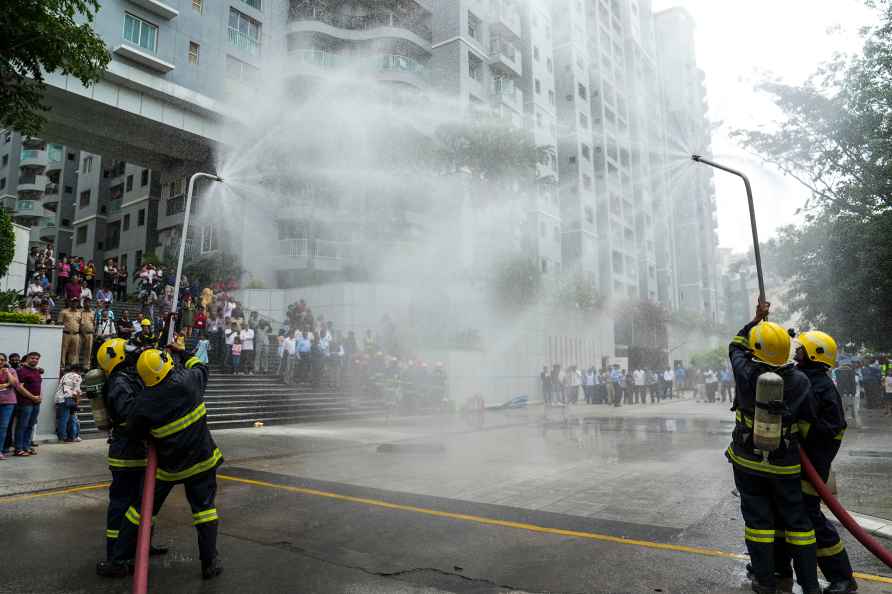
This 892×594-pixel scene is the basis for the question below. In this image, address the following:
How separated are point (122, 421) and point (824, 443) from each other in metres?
4.65

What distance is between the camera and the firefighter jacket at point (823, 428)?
3.59 metres

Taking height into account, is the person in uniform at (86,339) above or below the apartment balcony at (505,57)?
below

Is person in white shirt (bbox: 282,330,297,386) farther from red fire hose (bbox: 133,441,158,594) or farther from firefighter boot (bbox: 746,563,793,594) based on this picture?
firefighter boot (bbox: 746,563,793,594)

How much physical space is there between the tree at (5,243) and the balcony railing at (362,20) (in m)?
20.6

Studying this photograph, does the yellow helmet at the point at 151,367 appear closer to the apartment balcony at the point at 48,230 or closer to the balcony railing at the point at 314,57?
the balcony railing at the point at 314,57

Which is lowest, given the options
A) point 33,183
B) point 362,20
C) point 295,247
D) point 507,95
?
point 295,247

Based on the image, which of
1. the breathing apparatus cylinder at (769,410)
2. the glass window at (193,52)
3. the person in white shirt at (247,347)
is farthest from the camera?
the glass window at (193,52)

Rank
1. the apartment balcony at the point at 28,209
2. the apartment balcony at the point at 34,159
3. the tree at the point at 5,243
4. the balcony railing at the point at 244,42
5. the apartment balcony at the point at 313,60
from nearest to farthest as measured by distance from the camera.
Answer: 1. the tree at the point at 5,243
2. the balcony railing at the point at 244,42
3. the apartment balcony at the point at 313,60
4. the apartment balcony at the point at 28,209
5. the apartment balcony at the point at 34,159

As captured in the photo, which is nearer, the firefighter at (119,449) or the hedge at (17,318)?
the firefighter at (119,449)

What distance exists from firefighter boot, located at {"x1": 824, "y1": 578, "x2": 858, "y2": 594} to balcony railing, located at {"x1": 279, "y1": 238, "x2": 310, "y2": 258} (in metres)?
26.1

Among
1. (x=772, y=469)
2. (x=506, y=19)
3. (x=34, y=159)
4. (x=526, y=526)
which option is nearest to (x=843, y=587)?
(x=772, y=469)

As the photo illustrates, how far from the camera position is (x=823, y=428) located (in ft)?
11.8

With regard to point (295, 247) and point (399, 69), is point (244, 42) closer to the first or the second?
point (399, 69)

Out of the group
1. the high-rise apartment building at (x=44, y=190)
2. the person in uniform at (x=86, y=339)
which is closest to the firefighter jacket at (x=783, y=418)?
the person in uniform at (x=86, y=339)
